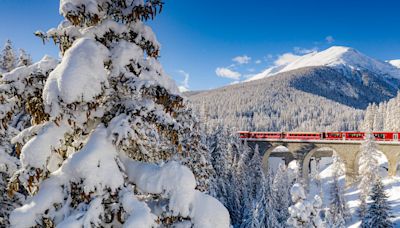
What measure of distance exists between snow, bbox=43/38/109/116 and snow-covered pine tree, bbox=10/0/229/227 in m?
0.02

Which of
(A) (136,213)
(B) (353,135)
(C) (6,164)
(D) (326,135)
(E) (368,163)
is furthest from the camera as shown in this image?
(D) (326,135)

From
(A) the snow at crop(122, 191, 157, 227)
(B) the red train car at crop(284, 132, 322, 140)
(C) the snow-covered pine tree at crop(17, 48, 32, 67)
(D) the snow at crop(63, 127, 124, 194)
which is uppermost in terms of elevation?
(C) the snow-covered pine tree at crop(17, 48, 32, 67)

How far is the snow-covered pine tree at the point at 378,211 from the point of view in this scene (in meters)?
28.4

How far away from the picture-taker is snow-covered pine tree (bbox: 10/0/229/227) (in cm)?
468

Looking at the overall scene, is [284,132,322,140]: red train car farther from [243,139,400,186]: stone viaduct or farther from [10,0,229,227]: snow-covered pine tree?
[10,0,229,227]: snow-covered pine tree

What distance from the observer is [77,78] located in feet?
15.7

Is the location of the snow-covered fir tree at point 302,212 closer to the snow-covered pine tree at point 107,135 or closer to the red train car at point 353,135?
the snow-covered pine tree at point 107,135

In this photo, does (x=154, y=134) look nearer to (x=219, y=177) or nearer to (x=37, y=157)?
(x=37, y=157)

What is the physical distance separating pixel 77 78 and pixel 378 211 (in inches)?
1260

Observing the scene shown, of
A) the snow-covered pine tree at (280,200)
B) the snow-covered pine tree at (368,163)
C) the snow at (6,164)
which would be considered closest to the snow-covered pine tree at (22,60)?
the snow at (6,164)

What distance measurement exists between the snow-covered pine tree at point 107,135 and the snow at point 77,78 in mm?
15

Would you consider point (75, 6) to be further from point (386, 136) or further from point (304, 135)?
point (304, 135)

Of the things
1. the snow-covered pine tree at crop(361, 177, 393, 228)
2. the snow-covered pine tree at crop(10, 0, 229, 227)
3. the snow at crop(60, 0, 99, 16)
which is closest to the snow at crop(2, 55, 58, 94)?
the snow-covered pine tree at crop(10, 0, 229, 227)

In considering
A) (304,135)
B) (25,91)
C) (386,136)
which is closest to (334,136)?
(304,135)
